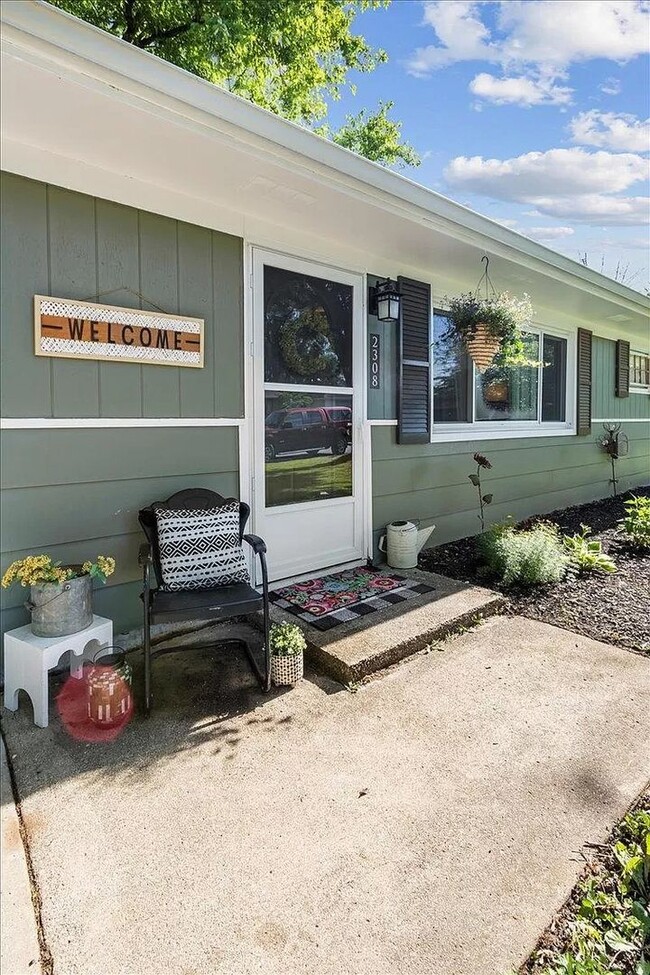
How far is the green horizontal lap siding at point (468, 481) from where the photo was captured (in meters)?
4.31

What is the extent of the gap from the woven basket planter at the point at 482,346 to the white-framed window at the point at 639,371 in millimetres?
5062

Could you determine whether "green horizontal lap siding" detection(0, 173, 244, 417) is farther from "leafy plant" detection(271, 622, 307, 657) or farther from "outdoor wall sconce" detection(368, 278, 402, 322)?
"leafy plant" detection(271, 622, 307, 657)

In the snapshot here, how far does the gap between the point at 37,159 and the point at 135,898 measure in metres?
2.89

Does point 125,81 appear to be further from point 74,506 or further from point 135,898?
point 135,898

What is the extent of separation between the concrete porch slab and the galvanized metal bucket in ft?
3.60

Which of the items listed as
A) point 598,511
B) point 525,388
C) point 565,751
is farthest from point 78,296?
point 598,511

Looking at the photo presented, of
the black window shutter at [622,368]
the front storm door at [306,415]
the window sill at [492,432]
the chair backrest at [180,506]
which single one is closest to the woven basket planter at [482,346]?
the window sill at [492,432]

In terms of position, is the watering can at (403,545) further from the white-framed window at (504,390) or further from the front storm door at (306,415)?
the white-framed window at (504,390)

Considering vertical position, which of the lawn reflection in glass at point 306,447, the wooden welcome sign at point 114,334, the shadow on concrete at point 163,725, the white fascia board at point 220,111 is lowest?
the shadow on concrete at point 163,725

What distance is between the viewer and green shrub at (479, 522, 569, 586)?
382 centimetres

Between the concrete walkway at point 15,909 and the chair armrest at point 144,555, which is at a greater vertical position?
the chair armrest at point 144,555

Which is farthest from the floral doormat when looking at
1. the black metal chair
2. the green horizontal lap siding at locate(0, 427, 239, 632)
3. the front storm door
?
the green horizontal lap siding at locate(0, 427, 239, 632)

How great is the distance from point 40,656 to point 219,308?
A: 2.06 metres

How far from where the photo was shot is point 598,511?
654 cm
